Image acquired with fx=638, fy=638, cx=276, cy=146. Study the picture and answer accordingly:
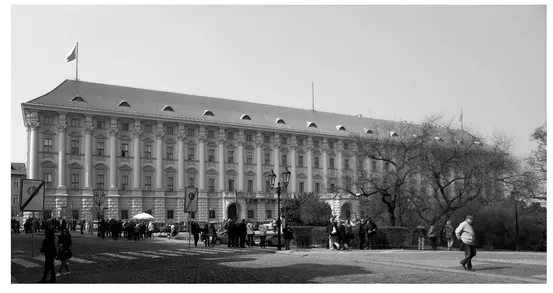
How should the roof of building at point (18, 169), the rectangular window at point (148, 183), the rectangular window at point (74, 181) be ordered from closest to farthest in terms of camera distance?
1. the rectangular window at point (74, 181)
2. the rectangular window at point (148, 183)
3. the roof of building at point (18, 169)

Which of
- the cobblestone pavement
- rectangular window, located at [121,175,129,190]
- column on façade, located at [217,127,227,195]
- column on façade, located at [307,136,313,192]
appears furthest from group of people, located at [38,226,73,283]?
column on façade, located at [307,136,313,192]

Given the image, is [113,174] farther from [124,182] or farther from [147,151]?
[147,151]

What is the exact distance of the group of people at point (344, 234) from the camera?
3044 centimetres

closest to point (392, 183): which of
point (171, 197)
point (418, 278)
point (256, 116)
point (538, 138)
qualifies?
point (538, 138)

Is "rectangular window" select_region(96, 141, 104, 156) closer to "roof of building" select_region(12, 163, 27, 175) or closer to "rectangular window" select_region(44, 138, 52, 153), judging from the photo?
"rectangular window" select_region(44, 138, 52, 153)

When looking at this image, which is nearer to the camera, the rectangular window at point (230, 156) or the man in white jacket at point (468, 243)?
the man in white jacket at point (468, 243)

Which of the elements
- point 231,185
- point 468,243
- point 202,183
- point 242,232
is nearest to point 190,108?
point 202,183

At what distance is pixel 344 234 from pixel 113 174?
51266 mm

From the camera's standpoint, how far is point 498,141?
129ft

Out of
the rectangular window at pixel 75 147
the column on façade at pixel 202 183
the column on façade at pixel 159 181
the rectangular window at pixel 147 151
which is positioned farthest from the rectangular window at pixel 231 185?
the rectangular window at pixel 75 147

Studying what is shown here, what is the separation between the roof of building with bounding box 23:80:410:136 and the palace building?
153 millimetres

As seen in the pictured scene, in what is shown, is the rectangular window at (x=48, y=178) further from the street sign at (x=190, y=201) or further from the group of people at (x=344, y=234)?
the group of people at (x=344, y=234)

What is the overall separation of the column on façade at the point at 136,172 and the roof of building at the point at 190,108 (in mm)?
2039

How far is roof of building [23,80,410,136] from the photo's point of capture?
7569cm
